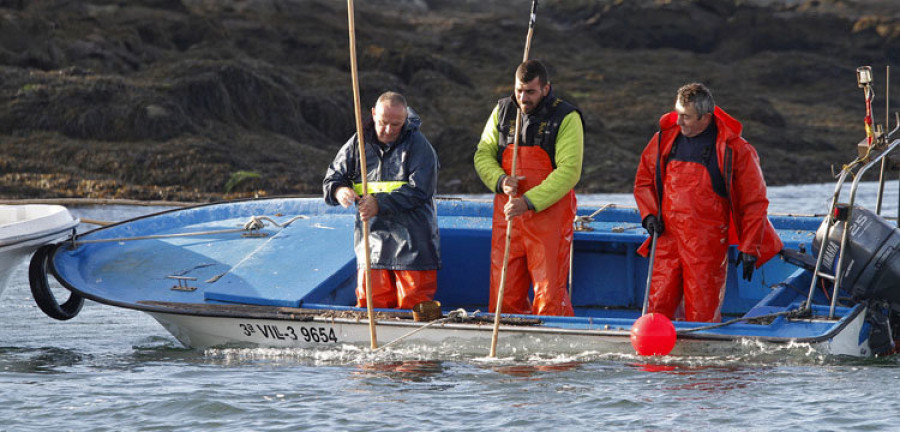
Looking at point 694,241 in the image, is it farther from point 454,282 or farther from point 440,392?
point 454,282

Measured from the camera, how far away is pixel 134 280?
7395mm

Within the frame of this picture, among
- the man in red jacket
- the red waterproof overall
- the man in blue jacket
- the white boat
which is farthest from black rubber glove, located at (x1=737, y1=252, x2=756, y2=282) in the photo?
the white boat

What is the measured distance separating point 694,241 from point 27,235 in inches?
168

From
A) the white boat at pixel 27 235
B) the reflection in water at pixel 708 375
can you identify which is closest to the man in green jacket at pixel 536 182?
the reflection in water at pixel 708 375

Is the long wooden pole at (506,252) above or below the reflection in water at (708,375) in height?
above

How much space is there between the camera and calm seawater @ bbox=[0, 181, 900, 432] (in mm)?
5676

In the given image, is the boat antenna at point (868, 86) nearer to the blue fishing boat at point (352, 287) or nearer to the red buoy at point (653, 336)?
the blue fishing boat at point (352, 287)

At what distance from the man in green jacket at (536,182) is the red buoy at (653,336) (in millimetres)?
753

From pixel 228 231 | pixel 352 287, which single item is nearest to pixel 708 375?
pixel 352 287

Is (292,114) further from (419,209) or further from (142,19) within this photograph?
(419,209)

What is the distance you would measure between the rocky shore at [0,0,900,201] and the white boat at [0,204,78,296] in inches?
420

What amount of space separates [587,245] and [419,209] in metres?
1.80

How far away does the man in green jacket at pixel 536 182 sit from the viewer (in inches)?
251

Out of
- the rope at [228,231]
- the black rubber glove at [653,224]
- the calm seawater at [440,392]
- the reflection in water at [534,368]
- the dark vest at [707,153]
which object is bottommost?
the calm seawater at [440,392]
